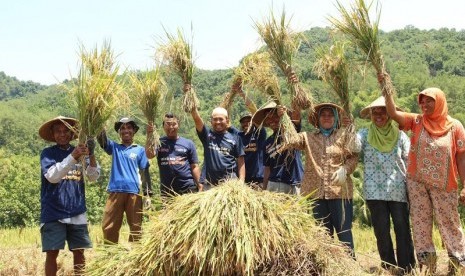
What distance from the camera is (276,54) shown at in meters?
4.38

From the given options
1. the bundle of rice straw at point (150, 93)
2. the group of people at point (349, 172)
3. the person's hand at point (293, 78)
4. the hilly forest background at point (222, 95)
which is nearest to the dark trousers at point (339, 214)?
the group of people at point (349, 172)

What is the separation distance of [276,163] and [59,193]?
1985mm

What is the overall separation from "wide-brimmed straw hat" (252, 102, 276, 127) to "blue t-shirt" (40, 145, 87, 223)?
1.67 meters

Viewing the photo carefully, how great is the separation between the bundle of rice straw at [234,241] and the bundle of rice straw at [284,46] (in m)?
1.45

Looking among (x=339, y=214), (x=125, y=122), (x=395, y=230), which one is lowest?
(x=395, y=230)

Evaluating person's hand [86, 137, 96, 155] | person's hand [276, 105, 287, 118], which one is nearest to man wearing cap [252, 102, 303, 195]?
person's hand [276, 105, 287, 118]

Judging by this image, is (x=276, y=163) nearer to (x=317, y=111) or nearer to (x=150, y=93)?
(x=317, y=111)

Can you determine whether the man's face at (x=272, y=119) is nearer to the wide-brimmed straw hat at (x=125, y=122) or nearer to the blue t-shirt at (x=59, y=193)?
the wide-brimmed straw hat at (x=125, y=122)

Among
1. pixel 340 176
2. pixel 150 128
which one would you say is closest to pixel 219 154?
pixel 150 128

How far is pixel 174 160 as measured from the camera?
5082 millimetres

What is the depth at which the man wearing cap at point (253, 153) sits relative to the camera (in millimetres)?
5328

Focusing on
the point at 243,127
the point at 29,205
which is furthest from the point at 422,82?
the point at 243,127

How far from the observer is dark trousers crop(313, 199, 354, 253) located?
14.6 feet

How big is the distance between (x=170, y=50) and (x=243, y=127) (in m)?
1.31
